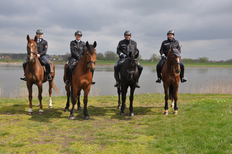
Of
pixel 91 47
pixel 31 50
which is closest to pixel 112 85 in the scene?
pixel 31 50

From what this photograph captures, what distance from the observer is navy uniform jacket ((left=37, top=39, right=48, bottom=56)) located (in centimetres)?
826

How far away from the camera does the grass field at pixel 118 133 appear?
4.32m

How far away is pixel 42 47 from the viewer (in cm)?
833

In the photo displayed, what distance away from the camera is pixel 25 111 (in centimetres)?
824

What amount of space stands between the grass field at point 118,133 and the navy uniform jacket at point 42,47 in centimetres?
272

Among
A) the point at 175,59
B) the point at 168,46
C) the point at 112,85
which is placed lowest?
the point at 112,85

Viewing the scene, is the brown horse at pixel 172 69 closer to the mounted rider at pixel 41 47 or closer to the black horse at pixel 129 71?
the black horse at pixel 129 71

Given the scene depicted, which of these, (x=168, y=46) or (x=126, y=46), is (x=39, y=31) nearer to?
(x=126, y=46)

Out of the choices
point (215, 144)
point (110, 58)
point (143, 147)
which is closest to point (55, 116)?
point (143, 147)

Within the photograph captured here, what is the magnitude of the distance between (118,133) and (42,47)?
17.5 feet

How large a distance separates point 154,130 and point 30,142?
3.44m

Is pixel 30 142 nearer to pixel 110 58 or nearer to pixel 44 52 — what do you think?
pixel 44 52

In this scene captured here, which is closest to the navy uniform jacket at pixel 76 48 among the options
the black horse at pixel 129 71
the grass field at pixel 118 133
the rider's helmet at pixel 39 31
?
the rider's helmet at pixel 39 31

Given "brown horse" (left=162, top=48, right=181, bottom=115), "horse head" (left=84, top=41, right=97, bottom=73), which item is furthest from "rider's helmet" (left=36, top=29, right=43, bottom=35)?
"brown horse" (left=162, top=48, right=181, bottom=115)
